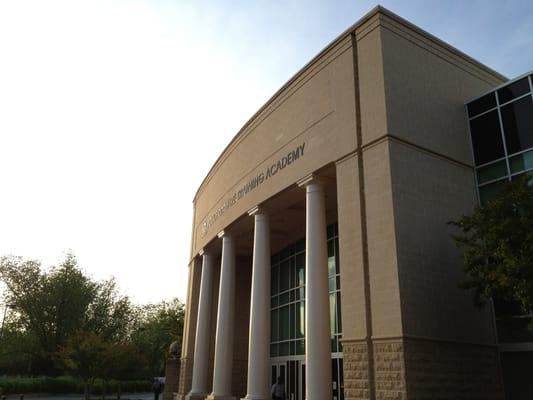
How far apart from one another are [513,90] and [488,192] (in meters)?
3.87

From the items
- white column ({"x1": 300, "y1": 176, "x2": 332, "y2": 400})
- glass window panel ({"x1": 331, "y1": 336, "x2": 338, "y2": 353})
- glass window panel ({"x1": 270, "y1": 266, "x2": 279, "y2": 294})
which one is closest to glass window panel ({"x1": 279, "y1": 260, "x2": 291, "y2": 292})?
glass window panel ({"x1": 270, "y1": 266, "x2": 279, "y2": 294})

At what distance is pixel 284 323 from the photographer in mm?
26891

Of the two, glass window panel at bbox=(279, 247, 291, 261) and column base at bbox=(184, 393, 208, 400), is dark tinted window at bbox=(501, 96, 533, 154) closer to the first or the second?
glass window panel at bbox=(279, 247, 291, 261)

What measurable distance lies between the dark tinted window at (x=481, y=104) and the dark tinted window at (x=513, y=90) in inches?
12.1

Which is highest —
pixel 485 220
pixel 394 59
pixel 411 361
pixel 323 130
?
pixel 394 59

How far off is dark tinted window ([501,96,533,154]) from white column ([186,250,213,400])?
19.4 metres

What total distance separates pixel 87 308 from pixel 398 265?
49553mm

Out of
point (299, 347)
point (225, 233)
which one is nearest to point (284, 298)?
point (299, 347)

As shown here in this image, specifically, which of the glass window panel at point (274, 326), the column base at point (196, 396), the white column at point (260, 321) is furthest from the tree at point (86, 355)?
the white column at point (260, 321)

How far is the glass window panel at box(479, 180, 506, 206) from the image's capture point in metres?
17.1

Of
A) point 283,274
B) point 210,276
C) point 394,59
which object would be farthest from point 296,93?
point 210,276

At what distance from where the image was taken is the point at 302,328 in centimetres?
2472

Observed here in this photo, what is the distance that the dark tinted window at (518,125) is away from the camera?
657 inches

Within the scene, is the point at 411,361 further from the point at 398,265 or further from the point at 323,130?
the point at 323,130
